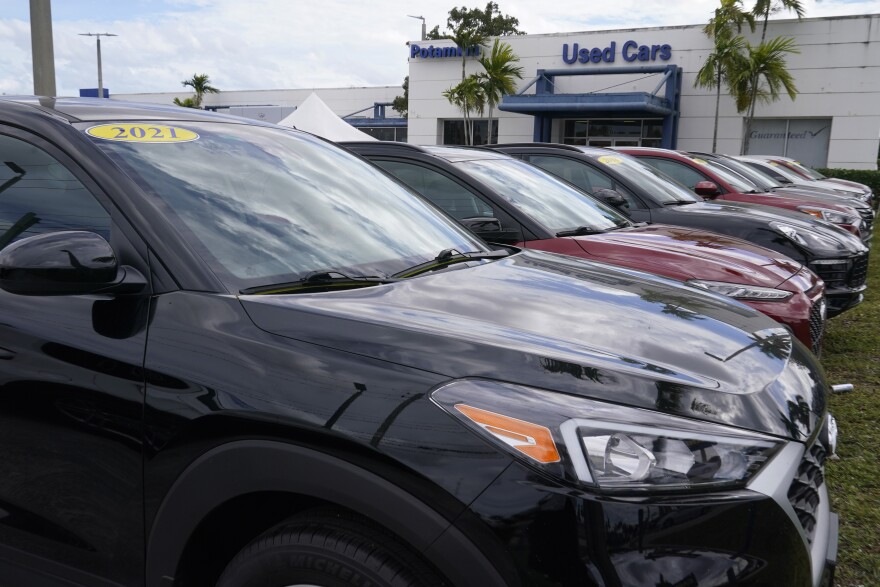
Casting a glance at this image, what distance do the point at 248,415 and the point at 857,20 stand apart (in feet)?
104

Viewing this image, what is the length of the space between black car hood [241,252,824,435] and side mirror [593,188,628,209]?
3982mm

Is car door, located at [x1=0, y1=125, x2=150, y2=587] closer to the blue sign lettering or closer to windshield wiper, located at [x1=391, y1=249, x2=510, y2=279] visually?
windshield wiper, located at [x1=391, y1=249, x2=510, y2=279]

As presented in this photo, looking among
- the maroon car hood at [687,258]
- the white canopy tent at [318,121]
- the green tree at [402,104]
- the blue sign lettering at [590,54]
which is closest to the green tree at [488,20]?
the green tree at [402,104]

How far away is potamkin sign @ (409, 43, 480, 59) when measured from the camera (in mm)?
34688

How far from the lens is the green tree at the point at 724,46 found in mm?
27422

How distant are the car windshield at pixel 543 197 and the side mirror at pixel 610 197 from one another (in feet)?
2.43

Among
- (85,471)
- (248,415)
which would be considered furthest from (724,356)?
(85,471)

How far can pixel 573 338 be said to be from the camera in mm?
1930

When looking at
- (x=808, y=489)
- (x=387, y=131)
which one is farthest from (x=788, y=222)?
(x=387, y=131)

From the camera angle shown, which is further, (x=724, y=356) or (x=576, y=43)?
(x=576, y=43)

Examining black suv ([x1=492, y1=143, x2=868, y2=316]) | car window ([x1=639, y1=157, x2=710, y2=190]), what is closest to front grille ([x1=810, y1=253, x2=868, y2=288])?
black suv ([x1=492, y1=143, x2=868, y2=316])

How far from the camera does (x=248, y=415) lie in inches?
66.3

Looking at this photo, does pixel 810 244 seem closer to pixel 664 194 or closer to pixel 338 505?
pixel 664 194

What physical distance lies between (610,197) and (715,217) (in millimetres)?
1048
